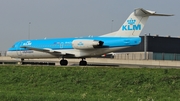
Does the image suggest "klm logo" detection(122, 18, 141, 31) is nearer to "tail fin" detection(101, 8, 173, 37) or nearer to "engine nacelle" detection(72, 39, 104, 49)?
"tail fin" detection(101, 8, 173, 37)

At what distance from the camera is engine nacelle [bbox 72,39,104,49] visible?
38.6 meters

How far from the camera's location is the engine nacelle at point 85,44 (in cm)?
3859

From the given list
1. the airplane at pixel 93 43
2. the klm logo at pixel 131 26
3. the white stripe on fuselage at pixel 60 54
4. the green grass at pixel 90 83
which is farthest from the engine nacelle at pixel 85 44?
the green grass at pixel 90 83

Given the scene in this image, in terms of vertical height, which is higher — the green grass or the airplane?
the airplane

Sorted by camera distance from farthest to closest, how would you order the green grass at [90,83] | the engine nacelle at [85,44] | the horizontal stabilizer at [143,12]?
the engine nacelle at [85,44] < the horizontal stabilizer at [143,12] < the green grass at [90,83]

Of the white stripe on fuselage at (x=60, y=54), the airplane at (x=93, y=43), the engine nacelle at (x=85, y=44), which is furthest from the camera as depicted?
the white stripe on fuselage at (x=60, y=54)

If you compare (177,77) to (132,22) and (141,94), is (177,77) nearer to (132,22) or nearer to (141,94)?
(141,94)

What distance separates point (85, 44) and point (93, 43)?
1.23m

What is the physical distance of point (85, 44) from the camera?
130ft

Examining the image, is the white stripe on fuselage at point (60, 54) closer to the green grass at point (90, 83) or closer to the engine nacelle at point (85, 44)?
the engine nacelle at point (85, 44)

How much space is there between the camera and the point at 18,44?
4744 centimetres

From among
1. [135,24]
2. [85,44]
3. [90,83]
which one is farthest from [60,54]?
[90,83]

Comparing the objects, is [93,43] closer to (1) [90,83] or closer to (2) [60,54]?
(2) [60,54]

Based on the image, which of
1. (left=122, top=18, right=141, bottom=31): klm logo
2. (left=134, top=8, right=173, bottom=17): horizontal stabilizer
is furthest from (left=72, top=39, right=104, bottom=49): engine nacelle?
(left=134, top=8, right=173, bottom=17): horizontal stabilizer
